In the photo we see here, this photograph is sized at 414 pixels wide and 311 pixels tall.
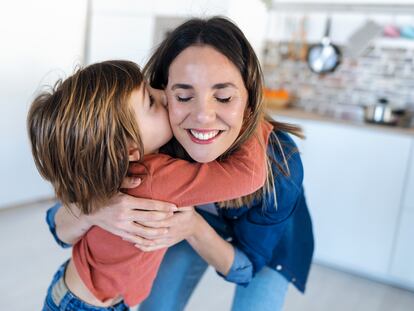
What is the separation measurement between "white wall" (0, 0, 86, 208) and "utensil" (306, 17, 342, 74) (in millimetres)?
1556

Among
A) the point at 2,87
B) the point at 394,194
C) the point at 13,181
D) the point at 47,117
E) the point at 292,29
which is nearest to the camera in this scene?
the point at 47,117

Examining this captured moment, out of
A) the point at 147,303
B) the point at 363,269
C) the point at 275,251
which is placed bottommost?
the point at 363,269

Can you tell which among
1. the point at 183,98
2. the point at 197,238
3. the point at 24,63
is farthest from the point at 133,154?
the point at 24,63

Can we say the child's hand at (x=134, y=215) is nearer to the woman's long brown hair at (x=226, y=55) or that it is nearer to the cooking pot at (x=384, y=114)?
the woman's long brown hair at (x=226, y=55)

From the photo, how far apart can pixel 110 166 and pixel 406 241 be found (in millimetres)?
1925

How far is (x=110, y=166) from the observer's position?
0.97m

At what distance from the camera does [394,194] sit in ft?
7.84

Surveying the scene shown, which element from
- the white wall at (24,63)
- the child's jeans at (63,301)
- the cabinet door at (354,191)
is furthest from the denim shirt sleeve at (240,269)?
the white wall at (24,63)

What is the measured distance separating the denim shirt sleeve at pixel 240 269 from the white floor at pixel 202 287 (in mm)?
957

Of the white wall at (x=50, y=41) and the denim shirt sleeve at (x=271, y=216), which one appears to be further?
the white wall at (x=50, y=41)

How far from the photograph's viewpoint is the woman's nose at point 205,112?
973mm

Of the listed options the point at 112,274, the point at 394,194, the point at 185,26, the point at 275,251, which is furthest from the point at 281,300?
the point at 394,194

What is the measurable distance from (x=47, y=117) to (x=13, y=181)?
213cm

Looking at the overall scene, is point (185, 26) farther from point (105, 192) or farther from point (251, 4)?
point (251, 4)
